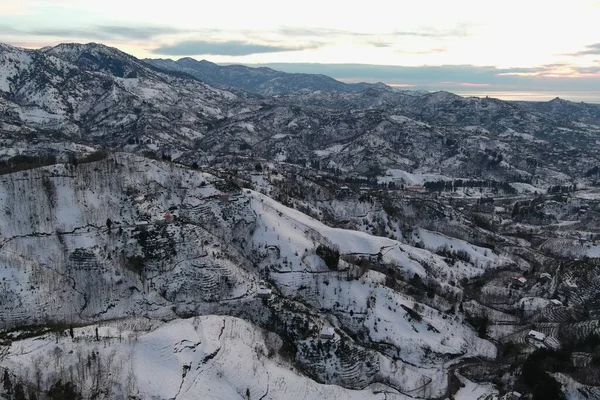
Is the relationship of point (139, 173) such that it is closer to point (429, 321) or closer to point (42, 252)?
point (42, 252)

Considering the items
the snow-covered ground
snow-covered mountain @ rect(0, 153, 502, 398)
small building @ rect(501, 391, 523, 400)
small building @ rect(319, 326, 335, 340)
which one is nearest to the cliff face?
snow-covered mountain @ rect(0, 153, 502, 398)

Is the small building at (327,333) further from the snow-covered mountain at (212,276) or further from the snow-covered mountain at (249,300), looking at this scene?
the snow-covered mountain at (212,276)

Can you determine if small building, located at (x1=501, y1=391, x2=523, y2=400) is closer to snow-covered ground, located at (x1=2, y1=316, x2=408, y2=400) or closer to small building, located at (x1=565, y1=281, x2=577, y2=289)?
snow-covered ground, located at (x1=2, y1=316, x2=408, y2=400)

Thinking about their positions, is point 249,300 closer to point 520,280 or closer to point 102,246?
point 102,246

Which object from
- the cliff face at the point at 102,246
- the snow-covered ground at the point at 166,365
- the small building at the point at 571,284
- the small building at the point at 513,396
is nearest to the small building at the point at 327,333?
the snow-covered ground at the point at 166,365

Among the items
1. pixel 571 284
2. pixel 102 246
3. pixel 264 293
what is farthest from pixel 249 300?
pixel 571 284
